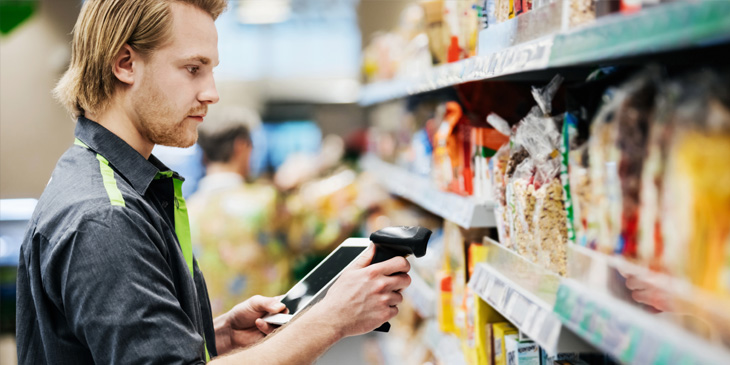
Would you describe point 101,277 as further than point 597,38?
Yes

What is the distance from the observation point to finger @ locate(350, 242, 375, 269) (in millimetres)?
1360

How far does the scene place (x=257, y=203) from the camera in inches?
135

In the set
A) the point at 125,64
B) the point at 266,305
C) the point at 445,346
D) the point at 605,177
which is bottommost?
the point at 445,346

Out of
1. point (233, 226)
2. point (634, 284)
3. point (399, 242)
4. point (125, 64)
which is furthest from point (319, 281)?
point (233, 226)

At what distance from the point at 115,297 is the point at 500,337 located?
0.96 m

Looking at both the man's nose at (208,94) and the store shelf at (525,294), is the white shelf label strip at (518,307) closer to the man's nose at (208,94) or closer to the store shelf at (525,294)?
the store shelf at (525,294)

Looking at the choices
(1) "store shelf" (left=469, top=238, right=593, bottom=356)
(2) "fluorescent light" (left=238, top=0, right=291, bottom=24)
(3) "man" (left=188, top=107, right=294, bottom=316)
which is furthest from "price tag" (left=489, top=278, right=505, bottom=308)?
(2) "fluorescent light" (left=238, top=0, right=291, bottom=24)

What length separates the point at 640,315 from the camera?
804mm

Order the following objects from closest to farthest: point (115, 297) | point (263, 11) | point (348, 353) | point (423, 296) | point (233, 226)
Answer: point (115, 297) < point (423, 296) < point (233, 226) < point (348, 353) < point (263, 11)

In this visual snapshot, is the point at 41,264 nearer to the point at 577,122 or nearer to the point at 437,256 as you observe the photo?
the point at 577,122

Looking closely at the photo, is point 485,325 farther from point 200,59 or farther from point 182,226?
point 200,59

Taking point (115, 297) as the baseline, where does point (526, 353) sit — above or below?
below

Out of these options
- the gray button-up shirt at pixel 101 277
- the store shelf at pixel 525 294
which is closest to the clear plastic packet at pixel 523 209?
the store shelf at pixel 525 294

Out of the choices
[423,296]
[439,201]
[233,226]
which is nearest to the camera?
[439,201]
